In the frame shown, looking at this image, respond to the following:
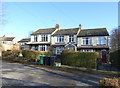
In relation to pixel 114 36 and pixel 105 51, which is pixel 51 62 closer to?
pixel 105 51

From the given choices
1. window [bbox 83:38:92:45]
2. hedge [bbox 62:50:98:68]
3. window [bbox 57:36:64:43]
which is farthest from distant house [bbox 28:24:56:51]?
hedge [bbox 62:50:98:68]

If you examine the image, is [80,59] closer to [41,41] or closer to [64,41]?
[64,41]

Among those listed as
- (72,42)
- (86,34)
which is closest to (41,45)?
(72,42)

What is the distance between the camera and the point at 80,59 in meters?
15.3

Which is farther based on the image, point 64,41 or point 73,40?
point 64,41

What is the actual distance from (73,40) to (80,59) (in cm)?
1447

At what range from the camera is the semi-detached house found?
26.5 m

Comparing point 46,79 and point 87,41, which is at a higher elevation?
point 87,41

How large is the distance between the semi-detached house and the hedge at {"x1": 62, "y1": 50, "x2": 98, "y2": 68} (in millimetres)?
12018

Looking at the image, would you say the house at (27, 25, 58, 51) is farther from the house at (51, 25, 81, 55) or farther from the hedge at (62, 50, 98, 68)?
the hedge at (62, 50, 98, 68)

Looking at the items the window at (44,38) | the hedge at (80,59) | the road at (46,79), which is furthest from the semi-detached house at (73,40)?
the road at (46,79)

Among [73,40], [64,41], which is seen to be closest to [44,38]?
[64,41]

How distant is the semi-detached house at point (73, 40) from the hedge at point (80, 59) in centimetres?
1202

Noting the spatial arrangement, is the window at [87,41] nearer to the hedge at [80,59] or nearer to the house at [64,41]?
the house at [64,41]
